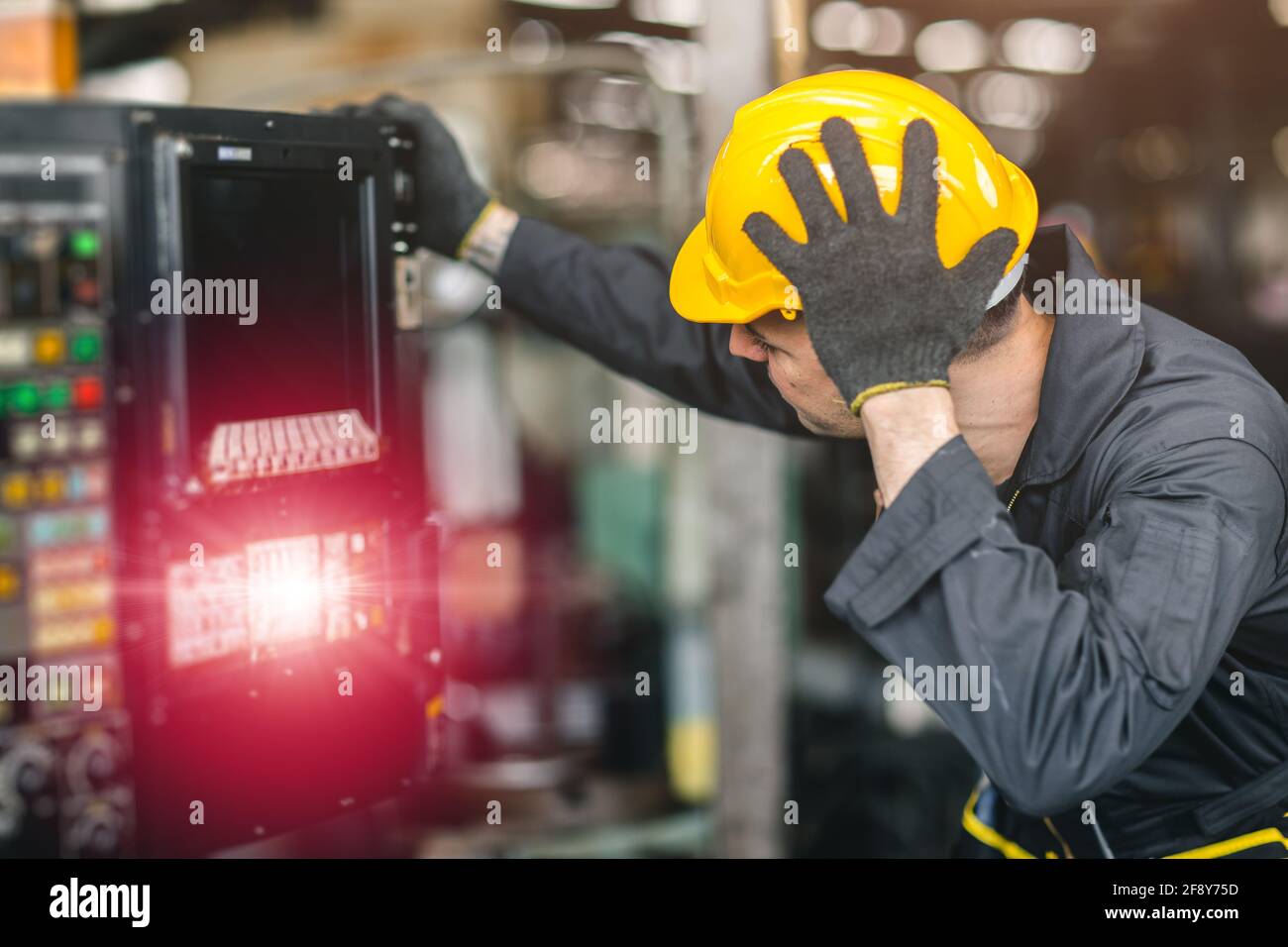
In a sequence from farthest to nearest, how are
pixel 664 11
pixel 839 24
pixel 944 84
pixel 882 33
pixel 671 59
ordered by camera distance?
pixel 944 84, pixel 882 33, pixel 839 24, pixel 664 11, pixel 671 59

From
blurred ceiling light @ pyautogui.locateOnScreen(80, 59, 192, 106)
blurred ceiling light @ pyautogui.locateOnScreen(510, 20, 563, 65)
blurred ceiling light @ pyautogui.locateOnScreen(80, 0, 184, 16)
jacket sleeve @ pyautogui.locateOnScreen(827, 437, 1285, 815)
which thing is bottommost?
jacket sleeve @ pyautogui.locateOnScreen(827, 437, 1285, 815)

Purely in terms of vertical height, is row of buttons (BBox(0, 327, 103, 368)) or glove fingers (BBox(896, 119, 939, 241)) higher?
glove fingers (BBox(896, 119, 939, 241))

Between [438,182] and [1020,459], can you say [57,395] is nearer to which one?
[438,182]

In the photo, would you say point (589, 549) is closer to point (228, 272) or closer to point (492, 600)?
point (492, 600)

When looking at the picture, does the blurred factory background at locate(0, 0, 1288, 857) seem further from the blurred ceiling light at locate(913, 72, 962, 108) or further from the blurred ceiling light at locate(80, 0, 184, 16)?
the blurred ceiling light at locate(913, 72, 962, 108)

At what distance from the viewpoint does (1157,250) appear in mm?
5934

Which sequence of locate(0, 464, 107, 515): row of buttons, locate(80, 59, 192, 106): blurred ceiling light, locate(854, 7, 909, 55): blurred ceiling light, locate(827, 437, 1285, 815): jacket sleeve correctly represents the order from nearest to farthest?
locate(827, 437, 1285, 815): jacket sleeve → locate(0, 464, 107, 515): row of buttons → locate(80, 59, 192, 106): blurred ceiling light → locate(854, 7, 909, 55): blurred ceiling light

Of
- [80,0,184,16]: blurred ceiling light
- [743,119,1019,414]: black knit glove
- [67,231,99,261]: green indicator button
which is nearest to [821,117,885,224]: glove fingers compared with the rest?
[743,119,1019,414]: black knit glove

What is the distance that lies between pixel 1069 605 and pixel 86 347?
Answer: 1659mm

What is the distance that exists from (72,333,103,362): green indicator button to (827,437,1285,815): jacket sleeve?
1.41 meters

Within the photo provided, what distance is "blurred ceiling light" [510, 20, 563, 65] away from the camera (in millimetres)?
4566

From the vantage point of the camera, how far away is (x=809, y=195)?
4.15ft

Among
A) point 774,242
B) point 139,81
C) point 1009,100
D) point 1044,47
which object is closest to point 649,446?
point 139,81

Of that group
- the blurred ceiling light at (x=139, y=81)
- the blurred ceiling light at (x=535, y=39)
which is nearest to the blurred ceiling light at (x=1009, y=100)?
the blurred ceiling light at (x=535, y=39)
